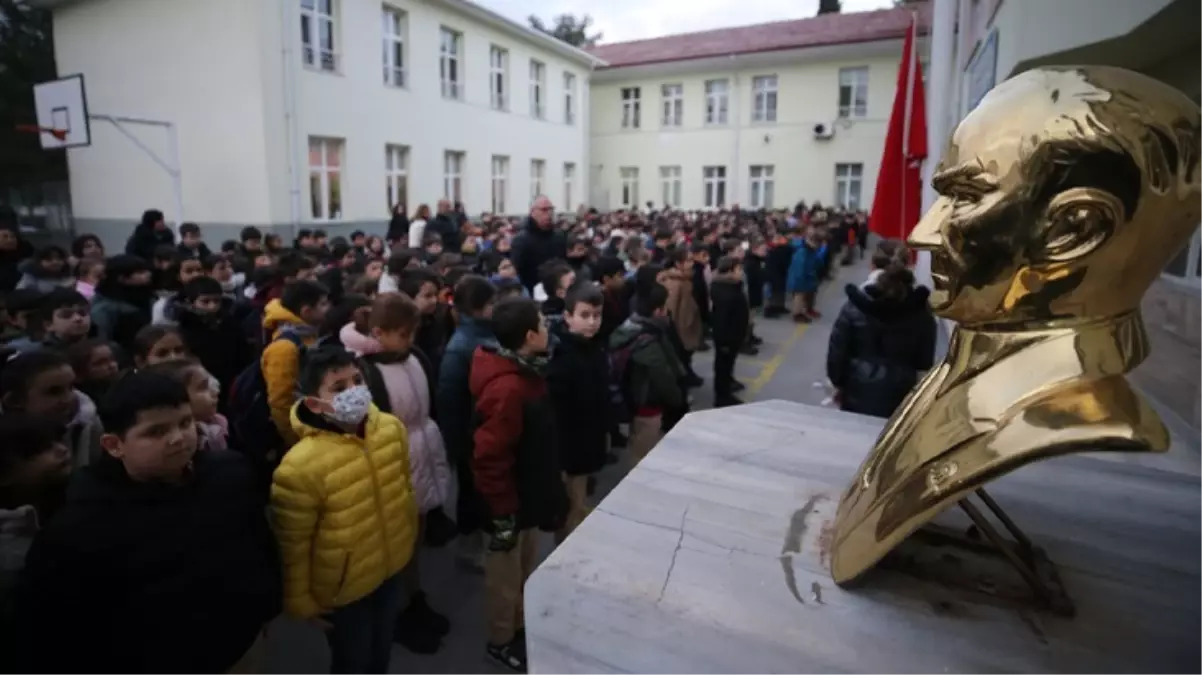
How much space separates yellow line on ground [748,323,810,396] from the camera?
6.80 meters

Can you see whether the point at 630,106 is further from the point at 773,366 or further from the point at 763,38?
the point at 773,366

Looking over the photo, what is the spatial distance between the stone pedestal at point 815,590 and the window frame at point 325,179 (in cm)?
1337

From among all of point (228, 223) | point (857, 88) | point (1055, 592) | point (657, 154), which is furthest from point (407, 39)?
point (1055, 592)

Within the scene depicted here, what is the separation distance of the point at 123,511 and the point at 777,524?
61.3 inches

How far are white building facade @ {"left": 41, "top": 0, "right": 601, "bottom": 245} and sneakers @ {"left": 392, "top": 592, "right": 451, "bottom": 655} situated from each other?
11507mm

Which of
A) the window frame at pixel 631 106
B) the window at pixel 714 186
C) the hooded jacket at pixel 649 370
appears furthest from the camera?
the window frame at pixel 631 106

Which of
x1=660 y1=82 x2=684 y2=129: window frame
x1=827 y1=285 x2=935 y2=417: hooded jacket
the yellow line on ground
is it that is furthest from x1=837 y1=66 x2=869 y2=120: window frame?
x1=827 y1=285 x2=935 y2=417: hooded jacket

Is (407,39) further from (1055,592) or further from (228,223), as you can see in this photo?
(1055,592)

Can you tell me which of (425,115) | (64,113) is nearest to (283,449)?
(64,113)

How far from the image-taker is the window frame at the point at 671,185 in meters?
24.9

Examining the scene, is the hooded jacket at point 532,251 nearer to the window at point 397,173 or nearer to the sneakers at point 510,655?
the sneakers at point 510,655

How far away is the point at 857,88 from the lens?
21656 millimetres

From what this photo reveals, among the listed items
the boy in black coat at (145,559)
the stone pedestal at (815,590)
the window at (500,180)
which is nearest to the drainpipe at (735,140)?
the window at (500,180)

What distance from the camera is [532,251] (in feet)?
21.0
